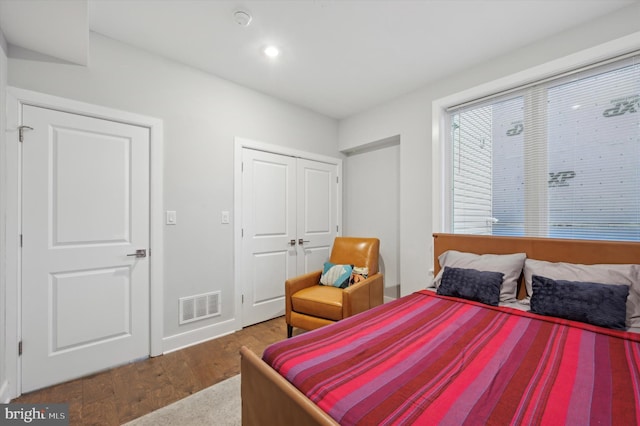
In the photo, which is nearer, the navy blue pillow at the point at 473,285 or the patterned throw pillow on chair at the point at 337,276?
the navy blue pillow at the point at 473,285

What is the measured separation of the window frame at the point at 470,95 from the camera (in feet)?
6.29

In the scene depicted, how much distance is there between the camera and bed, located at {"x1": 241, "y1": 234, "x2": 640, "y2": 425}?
2.83 ft

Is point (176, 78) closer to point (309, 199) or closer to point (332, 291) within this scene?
point (309, 199)

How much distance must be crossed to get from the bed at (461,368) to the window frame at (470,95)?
1086 mm

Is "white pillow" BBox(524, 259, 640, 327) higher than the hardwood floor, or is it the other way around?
"white pillow" BBox(524, 259, 640, 327)

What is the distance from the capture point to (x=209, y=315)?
2.68 metres

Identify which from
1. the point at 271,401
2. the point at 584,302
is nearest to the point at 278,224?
the point at 271,401

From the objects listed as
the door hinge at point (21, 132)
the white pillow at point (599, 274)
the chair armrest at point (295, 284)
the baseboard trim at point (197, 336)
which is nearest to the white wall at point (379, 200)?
the chair armrest at point (295, 284)

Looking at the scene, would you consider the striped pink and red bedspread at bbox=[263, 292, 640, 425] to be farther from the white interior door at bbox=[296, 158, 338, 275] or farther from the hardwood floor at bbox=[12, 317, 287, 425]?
the white interior door at bbox=[296, 158, 338, 275]

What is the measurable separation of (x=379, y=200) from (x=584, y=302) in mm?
2340

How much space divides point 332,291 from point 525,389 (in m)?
1.85

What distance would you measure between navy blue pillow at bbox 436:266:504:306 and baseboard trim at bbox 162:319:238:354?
6.80 feet

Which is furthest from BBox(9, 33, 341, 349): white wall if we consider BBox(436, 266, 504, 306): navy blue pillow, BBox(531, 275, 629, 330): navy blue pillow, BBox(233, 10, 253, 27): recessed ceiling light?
BBox(531, 275, 629, 330): navy blue pillow

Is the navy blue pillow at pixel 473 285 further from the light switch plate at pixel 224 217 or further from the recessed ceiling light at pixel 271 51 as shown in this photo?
the recessed ceiling light at pixel 271 51
